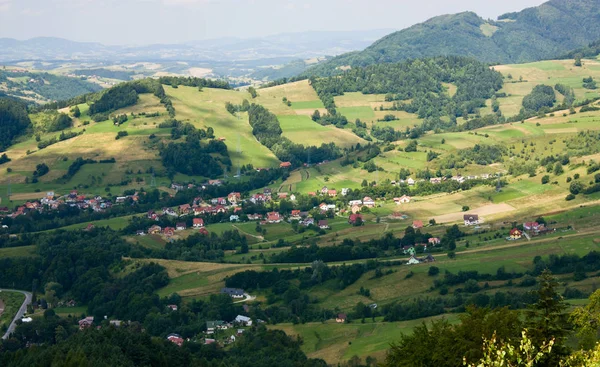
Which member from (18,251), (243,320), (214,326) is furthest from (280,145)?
(214,326)

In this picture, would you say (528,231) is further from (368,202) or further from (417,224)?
(368,202)

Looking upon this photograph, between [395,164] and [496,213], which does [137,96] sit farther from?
[496,213]

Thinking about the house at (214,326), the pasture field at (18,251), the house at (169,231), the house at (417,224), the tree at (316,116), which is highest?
the tree at (316,116)

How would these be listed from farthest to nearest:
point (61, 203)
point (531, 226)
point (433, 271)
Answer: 1. point (61, 203)
2. point (531, 226)
3. point (433, 271)

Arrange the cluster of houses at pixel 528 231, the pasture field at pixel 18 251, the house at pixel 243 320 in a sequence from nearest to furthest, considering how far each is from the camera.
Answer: the house at pixel 243 320, the cluster of houses at pixel 528 231, the pasture field at pixel 18 251

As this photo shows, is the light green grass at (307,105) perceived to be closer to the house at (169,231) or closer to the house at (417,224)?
the house at (169,231)

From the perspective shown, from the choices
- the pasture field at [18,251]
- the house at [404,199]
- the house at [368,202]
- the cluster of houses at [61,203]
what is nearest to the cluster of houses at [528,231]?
the house at [404,199]

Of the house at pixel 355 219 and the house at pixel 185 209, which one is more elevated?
the house at pixel 355 219
